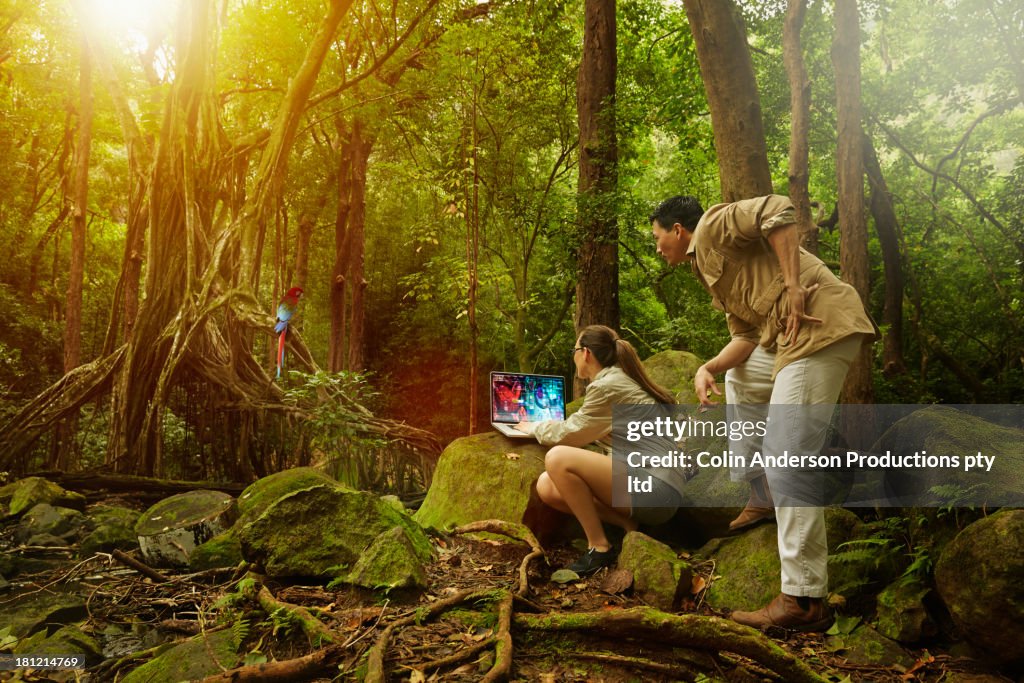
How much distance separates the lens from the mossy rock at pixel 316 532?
318 cm

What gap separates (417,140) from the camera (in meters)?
12.9

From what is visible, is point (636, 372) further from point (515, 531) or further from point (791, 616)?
point (791, 616)

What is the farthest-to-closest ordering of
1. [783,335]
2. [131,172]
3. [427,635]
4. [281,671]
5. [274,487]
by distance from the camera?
[131,172], [274,487], [783,335], [427,635], [281,671]

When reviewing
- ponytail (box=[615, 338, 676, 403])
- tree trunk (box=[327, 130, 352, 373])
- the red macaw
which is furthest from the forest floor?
tree trunk (box=[327, 130, 352, 373])

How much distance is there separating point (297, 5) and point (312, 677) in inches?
499

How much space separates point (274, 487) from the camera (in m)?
4.36

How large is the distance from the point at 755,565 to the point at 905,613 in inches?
26.1

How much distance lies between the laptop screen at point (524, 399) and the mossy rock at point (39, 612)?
2696mm

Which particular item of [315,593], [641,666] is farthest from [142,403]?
[641,666]

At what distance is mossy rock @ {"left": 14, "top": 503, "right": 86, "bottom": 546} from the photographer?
14.4ft

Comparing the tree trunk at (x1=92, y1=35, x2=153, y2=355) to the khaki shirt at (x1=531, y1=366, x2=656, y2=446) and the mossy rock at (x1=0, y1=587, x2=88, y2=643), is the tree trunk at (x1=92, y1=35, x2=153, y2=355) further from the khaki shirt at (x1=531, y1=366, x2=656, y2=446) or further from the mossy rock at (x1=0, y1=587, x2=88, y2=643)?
the khaki shirt at (x1=531, y1=366, x2=656, y2=446)

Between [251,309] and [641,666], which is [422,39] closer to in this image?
[251,309]

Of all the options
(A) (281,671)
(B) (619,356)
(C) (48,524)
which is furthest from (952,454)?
(C) (48,524)

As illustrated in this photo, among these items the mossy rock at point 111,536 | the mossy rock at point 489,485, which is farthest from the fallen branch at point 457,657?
the mossy rock at point 111,536
